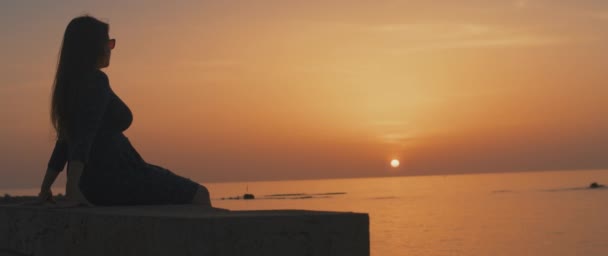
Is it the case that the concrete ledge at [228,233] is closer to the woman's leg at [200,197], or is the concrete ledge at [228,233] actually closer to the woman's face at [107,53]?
the woman's leg at [200,197]

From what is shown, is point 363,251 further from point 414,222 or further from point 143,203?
point 414,222

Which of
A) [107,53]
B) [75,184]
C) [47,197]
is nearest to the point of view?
[75,184]

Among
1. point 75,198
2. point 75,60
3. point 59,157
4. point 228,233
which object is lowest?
point 228,233

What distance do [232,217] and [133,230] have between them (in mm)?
820

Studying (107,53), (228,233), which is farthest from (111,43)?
(228,233)

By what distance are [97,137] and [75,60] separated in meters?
0.58

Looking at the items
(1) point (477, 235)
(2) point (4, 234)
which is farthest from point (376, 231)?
(2) point (4, 234)

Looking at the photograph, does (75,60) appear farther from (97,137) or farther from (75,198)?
(75,198)

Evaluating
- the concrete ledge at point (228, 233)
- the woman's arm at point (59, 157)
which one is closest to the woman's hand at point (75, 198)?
the woman's arm at point (59, 157)

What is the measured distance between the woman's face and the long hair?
0.02 metres

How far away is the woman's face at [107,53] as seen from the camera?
5.57 metres

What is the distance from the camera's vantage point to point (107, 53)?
18.3 feet

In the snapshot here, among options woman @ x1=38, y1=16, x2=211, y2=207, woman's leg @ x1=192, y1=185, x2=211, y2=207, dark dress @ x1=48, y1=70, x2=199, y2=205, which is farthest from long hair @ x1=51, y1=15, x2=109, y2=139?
woman's leg @ x1=192, y1=185, x2=211, y2=207

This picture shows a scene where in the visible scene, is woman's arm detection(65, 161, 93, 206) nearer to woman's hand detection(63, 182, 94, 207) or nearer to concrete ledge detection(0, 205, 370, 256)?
woman's hand detection(63, 182, 94, 207)
